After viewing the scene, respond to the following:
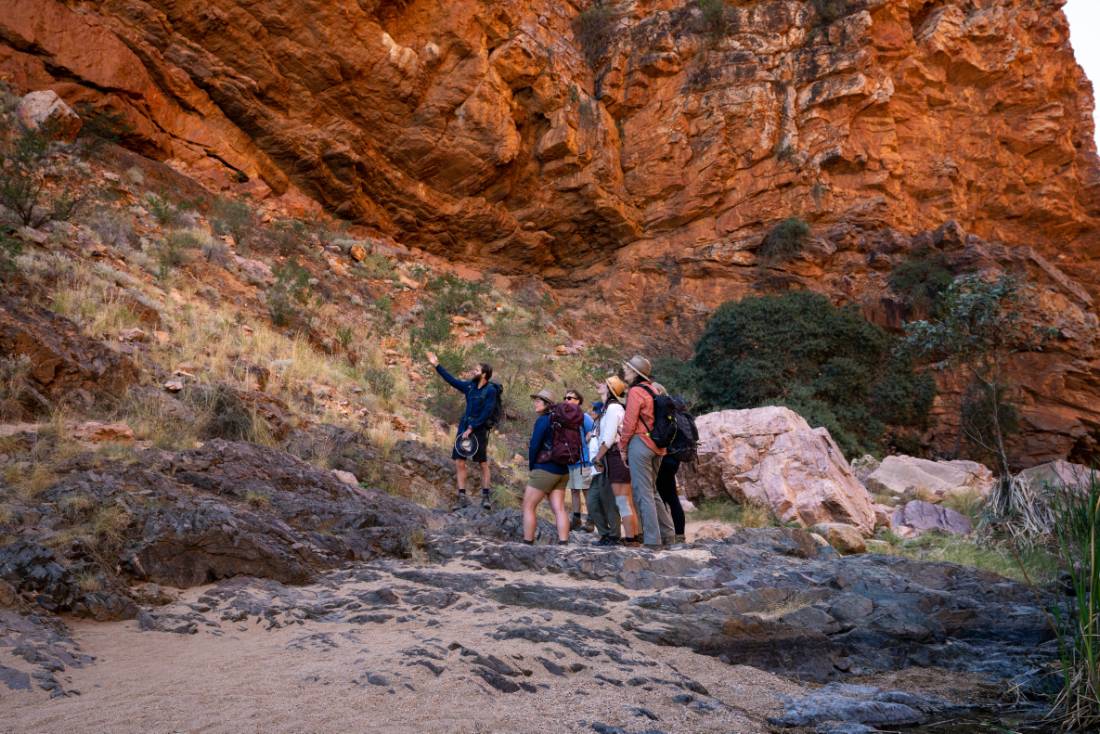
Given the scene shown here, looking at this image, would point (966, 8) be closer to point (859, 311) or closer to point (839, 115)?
point (839, 115)

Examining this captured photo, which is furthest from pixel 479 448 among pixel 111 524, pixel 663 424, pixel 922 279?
pixel 922 279

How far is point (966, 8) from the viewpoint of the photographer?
25.0 metres

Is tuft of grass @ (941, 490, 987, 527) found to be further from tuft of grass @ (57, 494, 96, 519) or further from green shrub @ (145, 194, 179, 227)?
green shrub @ (145, 194, 179, 227)

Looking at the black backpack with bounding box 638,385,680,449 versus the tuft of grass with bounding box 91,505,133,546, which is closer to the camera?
the tuft of grass with bounding box 91,505,133,546

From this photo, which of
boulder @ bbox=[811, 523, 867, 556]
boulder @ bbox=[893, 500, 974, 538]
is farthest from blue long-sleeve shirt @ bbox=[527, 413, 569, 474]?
boulder @ bbox=[893, 500, 974, 538]

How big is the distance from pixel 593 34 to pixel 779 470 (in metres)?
18.9

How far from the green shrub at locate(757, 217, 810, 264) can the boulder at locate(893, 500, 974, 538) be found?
43.5 feet

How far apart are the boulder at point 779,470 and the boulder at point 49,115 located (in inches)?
535

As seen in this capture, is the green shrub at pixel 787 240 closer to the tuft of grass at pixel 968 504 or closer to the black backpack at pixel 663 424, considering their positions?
the tuft of grass at pixel 968 504

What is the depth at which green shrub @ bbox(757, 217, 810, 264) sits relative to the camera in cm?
2297

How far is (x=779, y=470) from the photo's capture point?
35.3 ft

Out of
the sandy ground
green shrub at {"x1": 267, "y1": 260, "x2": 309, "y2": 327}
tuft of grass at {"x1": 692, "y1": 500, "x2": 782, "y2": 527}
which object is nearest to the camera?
the sandy ground

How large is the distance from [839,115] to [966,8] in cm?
634

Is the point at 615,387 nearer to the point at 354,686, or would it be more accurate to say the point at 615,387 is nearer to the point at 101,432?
the point at 354,686
